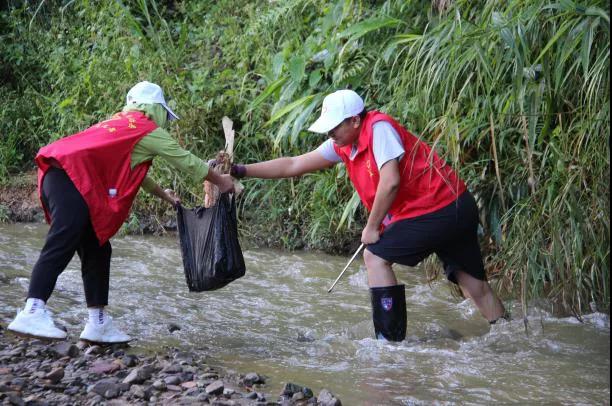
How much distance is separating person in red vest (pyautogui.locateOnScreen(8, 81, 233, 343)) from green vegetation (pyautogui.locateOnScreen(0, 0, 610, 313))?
155cm

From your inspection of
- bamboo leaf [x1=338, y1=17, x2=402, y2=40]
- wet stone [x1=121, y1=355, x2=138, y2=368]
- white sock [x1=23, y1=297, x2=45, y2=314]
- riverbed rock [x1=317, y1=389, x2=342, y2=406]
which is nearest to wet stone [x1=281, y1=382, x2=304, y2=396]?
riverbed rock [x1=317, y1=389, x2=342, y2=406]

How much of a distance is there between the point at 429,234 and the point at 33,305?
2.05 meters

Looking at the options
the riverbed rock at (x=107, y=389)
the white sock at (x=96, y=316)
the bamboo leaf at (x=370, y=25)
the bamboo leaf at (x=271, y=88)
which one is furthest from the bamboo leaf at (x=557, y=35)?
the bamboo leaf at (x=271, y=88)

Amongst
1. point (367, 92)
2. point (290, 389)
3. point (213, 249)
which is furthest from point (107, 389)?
point (367, 92)

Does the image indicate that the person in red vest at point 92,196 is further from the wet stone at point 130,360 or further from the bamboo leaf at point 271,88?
the bamboo leaf at point 271,88

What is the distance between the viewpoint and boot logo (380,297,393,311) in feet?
15.6

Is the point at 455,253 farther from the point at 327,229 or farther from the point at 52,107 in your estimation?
the point at 52,107

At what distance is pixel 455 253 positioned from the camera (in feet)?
16.1

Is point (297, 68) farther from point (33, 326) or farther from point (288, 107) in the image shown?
point (33, 326)

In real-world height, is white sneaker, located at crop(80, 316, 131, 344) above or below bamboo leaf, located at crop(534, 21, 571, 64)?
below

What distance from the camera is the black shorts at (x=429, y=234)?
472cm

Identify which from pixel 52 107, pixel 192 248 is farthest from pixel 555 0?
pixel 52 107

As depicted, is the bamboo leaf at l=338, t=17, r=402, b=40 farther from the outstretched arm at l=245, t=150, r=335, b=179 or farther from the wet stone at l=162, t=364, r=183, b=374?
the wet stone at l=162, t=364, r=183, b=374

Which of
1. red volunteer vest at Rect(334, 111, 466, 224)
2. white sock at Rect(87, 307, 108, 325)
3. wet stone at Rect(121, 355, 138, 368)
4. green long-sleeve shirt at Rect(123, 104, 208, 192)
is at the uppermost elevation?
green long-sleeve shirt at Rect(123, 104, 208, 192)
